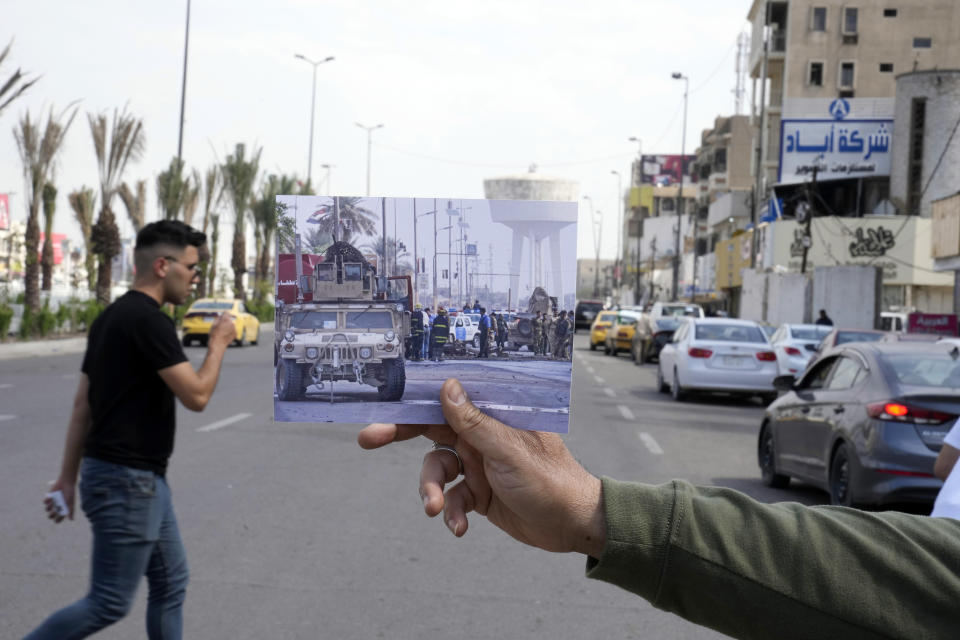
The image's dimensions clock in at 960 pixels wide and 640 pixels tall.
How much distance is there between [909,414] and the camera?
8.41m

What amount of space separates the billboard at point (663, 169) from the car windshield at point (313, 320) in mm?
149855

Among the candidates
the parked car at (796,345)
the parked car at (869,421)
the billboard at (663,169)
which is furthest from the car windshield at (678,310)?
the billboard at (663,169)

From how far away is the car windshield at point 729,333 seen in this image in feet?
69.6

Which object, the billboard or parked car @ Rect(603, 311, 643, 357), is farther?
the billboard

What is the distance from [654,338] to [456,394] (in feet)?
103

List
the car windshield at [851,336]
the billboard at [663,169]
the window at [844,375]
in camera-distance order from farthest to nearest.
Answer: the billboard at [663,169] → the car windshield at [851,336] → the window at [844,375]

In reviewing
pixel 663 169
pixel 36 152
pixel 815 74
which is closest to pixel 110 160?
pixel 36 152

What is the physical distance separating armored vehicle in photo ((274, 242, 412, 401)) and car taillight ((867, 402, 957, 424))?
23.2 feet

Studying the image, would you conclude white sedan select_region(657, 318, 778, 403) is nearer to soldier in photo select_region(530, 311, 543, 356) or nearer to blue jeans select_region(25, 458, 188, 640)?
blue jeans select_region(25, 458, 188, 640)

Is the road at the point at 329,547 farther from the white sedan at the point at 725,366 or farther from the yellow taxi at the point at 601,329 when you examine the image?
the yellow taxi at the point at 601,329

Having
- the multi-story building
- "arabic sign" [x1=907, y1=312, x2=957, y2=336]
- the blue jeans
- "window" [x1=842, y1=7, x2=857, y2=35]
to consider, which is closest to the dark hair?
the blue jeans

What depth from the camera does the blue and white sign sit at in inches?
2163

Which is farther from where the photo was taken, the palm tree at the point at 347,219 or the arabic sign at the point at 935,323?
the arabic sign at the point at 935,323

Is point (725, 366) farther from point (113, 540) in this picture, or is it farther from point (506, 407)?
point (506, 407)
